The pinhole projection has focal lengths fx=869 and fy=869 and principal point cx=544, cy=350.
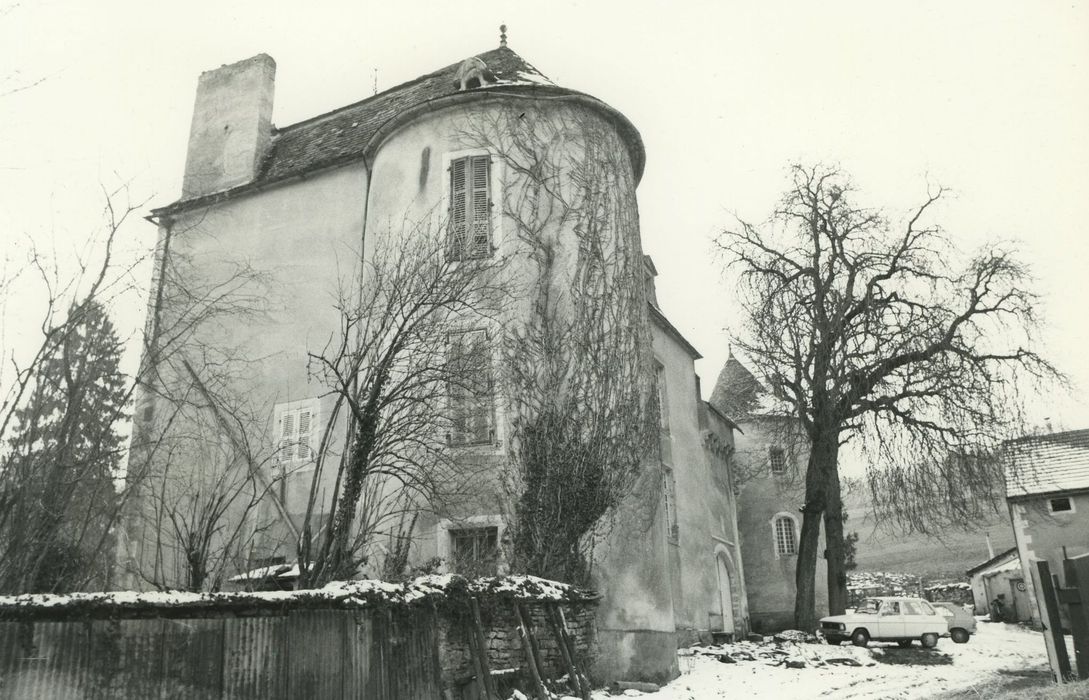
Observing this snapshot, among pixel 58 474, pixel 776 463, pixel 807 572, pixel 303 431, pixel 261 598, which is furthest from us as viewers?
pixel 776 463

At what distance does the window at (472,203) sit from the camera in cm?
1585

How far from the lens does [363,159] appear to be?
18.4 meters

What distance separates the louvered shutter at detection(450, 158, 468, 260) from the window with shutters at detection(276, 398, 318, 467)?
451 centimetres

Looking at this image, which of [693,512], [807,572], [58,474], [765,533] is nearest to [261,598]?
[58,474]

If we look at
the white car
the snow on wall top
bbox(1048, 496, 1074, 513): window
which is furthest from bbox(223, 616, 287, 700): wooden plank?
bbox(1048, 496, 1074, 513): window

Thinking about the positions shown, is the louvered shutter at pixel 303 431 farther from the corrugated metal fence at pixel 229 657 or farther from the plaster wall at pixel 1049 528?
the plaster wall at pixel 1049 528

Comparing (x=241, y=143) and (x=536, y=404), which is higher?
(x=241, y=143)

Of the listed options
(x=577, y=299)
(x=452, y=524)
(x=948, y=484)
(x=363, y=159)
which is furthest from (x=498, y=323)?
(x=948, y=484)

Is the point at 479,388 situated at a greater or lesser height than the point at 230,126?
lesser

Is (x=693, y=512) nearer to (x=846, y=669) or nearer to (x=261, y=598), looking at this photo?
(x=846, y=669)

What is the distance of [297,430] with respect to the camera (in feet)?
56.1

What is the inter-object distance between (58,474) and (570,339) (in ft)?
26.6

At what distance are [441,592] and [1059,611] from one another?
6.64m

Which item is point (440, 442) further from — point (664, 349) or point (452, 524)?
point (664, 349)
